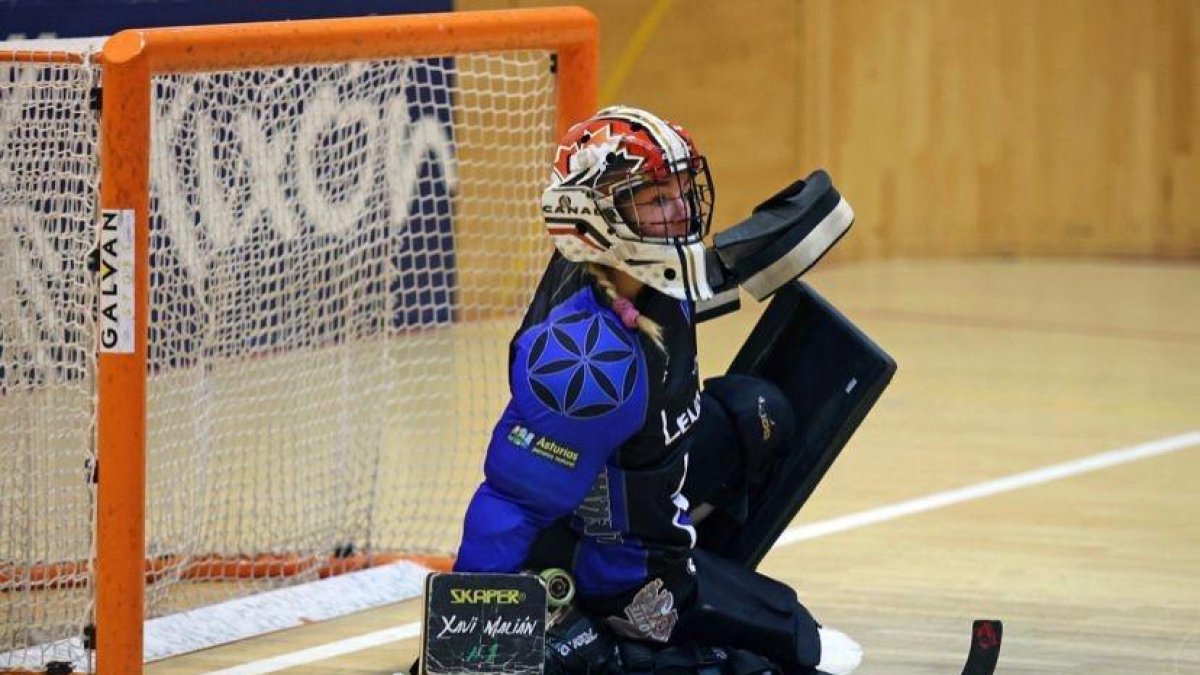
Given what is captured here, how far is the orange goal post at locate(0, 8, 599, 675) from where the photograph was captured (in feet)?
15.0

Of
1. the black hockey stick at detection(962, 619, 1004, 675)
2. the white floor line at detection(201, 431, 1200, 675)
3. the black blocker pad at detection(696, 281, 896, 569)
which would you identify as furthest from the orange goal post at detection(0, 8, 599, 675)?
the black hockey stick at detection(962, 619, 1004, 675)

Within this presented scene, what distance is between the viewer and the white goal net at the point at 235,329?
513 centimetres

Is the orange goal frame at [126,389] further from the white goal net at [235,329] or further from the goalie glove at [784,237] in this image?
the goalie glove at [784,237]

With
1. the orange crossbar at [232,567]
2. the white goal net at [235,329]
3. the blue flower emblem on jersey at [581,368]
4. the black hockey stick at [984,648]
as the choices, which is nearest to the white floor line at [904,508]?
the white goal net at [235,329]

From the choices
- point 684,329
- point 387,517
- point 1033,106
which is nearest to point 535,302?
point 684,329

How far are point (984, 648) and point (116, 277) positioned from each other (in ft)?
6.54

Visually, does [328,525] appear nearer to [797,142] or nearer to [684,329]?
[684,329]

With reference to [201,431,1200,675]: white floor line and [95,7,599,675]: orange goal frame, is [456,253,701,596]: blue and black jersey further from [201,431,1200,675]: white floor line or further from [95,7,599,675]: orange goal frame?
[201,431,1200,675]: white floor line

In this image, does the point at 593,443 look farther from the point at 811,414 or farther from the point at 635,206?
the point at 811,414

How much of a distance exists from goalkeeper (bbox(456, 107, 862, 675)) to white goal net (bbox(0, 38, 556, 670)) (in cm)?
107

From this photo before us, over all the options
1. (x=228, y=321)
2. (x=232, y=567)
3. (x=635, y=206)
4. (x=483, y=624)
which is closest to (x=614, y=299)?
(x=635, y=206)

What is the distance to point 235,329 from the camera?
588 centimetres

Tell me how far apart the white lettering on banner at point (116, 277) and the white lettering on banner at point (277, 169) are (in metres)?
1.09

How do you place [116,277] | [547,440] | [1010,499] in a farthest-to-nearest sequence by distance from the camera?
[1010,499] < [116,277] < [547,440]
